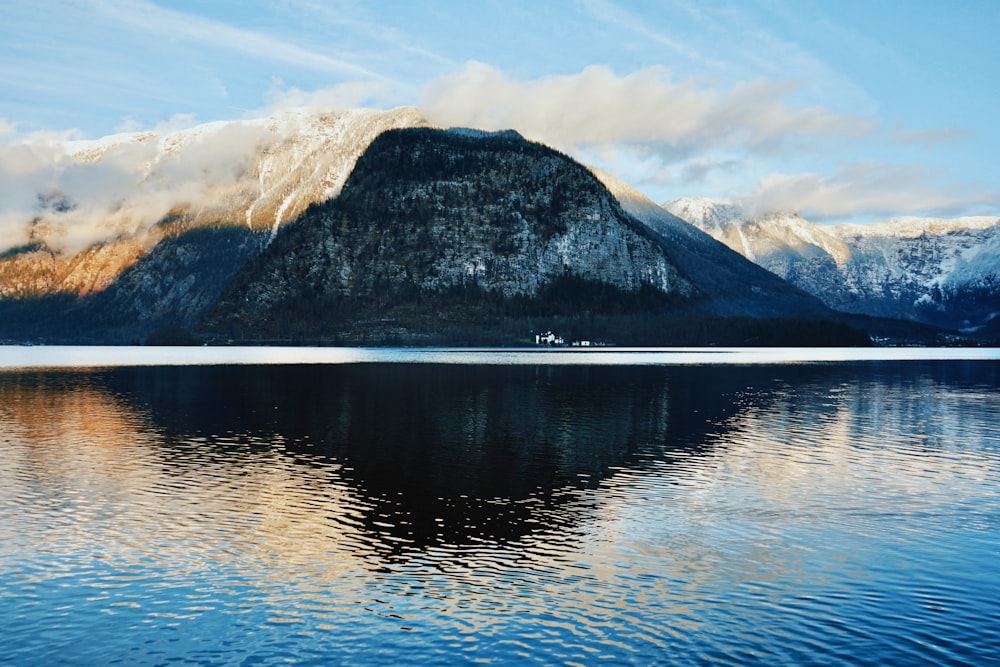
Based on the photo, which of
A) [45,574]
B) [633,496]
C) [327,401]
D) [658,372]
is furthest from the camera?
[658,372]

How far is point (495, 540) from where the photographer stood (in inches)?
1729

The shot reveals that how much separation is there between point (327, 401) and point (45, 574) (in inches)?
3099

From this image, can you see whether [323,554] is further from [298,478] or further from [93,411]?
[93,411]

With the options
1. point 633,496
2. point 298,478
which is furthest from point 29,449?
point 633,496

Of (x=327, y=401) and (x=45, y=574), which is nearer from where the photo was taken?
(x=45, y=574)

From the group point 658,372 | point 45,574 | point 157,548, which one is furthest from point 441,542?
point 658,372

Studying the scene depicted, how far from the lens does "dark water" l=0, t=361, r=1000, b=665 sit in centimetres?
3052

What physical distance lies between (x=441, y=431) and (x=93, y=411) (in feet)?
151

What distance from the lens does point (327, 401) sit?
116m

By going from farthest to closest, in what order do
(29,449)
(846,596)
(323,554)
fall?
(29,449) < (323,554) < (846,596)

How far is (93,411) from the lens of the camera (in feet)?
332

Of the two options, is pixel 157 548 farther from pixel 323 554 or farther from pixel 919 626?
pixel 919 626

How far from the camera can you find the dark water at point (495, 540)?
30516 millimetres

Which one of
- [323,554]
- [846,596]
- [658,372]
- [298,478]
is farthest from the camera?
[658,372]
